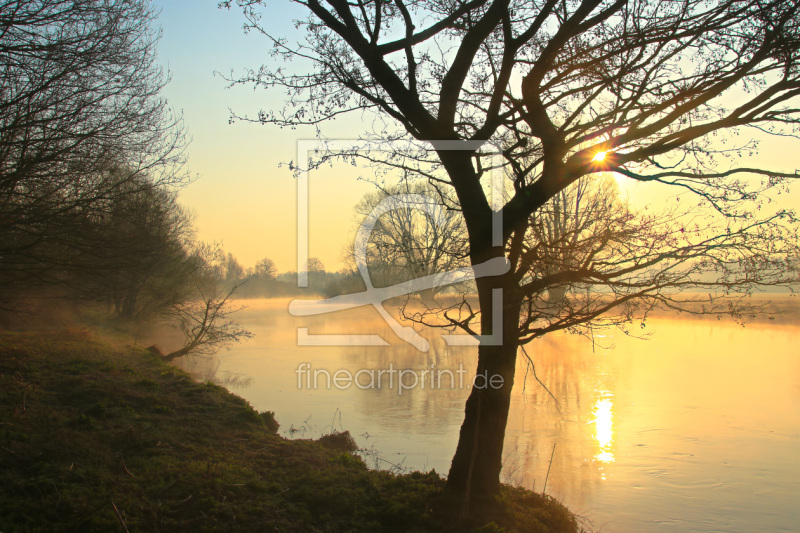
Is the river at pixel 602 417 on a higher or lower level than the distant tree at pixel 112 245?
lower

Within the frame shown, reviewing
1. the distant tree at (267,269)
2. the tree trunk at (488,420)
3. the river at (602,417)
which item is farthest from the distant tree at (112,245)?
the distant tree at (267,269)

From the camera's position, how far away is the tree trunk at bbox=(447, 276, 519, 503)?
549cm

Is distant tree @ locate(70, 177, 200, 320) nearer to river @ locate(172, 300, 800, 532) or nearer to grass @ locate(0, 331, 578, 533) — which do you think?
grass @ locate(0, 331, 578, 533)

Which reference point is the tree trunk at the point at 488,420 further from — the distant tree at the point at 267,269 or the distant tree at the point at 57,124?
the distant tree at the point at 267,269

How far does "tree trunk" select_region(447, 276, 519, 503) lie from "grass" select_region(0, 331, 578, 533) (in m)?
0.21

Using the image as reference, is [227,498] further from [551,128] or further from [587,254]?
[551,128]

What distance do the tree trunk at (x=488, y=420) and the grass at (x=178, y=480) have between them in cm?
21

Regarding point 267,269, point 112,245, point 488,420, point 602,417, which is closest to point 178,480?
point 488,420

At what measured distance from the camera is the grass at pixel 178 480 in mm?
4703

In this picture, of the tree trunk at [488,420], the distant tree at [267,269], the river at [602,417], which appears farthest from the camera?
the distant tree at [267,269]

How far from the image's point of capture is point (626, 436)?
12406 millimetres

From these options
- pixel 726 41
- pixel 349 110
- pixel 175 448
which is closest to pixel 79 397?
pixel 175 448

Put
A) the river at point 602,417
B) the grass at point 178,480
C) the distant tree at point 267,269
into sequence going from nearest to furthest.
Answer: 1. the grass at point 178,480
2. the river at point 602,417
3. the distant tree at point 267,269

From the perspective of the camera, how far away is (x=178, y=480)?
5.46m
